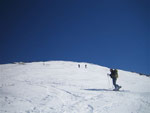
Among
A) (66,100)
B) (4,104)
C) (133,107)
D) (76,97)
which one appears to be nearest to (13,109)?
(4,104)

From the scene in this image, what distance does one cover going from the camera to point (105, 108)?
8.95 m

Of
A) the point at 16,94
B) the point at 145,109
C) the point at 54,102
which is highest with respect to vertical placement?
the point at 16,94

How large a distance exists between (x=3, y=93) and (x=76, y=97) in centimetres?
462

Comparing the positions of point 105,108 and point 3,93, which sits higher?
point 3,93

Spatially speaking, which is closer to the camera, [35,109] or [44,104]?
[35,109]

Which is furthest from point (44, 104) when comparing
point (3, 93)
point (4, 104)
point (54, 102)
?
point (3, 93)

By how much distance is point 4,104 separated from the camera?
9070mm

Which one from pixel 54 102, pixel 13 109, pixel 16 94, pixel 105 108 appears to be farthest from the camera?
pixel 16 94

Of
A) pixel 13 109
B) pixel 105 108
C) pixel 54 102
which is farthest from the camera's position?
pixel 54 102

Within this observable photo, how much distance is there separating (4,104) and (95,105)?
15.4 ft

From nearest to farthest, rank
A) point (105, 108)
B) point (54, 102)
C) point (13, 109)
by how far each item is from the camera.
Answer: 1. point (13, 109)
2. point (105, 108)
3. point (54, 102)

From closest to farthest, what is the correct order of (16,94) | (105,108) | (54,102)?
(105,108) → (54,102) → (16,94)

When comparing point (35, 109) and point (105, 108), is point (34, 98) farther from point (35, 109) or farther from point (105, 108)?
point (105, 108)

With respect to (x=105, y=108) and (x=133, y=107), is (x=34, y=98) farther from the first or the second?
(x=133, y=107)
